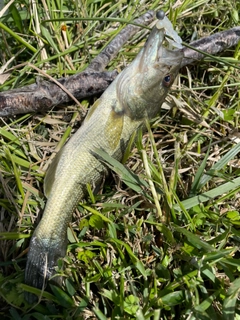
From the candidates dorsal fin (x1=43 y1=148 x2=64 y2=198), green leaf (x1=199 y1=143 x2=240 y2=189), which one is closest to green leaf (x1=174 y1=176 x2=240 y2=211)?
green leaf (x1=199 y1=143 x2=240 y2=189)

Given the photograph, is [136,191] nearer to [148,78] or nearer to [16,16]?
[148,78]

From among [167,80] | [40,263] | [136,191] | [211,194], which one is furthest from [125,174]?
[40,263]

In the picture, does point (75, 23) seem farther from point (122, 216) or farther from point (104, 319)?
point (104, 319)

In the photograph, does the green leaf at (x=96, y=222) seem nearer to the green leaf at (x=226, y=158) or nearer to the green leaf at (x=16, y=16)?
the green leaf at (x=226, y=158)

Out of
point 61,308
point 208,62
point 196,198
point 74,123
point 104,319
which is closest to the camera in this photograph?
point 104,319

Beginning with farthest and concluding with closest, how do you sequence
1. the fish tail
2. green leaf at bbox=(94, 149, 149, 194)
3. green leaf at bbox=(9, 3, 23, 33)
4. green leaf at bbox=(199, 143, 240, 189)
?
green leaf at bbox=(9, 3, 23, 33) < green leaf at bbox=(199, 143, 240, 189) < green leaf at bbox=(94, 149, 149, 194) < the fish tail

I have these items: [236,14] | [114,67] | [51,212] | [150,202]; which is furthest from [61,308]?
[236,14]

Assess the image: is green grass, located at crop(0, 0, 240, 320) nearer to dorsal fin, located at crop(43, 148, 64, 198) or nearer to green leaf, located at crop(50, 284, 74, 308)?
green leaf, located at crop(50, 284, 74, 308)

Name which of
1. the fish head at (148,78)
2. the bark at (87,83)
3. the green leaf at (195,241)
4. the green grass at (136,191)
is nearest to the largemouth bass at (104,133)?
the fish head at (148,78)
